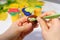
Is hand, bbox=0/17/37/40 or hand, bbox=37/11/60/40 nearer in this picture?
hand, bbox=37/11/60/40

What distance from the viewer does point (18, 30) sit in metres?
0.59

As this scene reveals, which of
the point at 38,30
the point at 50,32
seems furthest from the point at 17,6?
the point at 50,32

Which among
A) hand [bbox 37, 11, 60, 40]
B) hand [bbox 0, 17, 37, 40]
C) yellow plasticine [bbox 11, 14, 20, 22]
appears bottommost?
hand [bbox 0, 17, 37, 40]

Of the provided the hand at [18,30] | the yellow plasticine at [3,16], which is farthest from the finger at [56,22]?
the yellow plasticine at [3,16]

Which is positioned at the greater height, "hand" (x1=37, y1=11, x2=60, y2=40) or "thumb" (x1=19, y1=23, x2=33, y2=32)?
"hand" (x1=37, y1=11, x2=60, y2=40)

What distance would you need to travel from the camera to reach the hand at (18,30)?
58 cm

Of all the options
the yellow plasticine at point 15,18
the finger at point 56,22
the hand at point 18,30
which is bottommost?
the hand at point 18,30

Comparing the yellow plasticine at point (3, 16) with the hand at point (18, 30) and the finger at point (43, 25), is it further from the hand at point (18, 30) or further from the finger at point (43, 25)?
the finger at point (43, 25)

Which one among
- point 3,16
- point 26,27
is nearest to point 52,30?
point 26,27

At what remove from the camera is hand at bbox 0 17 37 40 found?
1.91ft

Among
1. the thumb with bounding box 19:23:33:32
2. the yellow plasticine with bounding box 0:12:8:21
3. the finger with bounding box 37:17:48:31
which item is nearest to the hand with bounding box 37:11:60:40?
the finger with bounding box 37:17:48:31

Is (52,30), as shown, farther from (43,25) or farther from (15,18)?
(15,18)

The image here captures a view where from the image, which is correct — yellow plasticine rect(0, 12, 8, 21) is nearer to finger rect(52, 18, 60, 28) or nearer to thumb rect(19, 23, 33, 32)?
thumb rect(19, 23, 33, 32)

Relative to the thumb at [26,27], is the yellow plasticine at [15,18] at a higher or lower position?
higher
